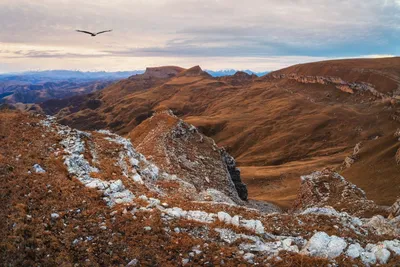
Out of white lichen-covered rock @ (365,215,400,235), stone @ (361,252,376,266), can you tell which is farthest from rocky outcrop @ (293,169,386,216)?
stone @ (361,252,376,266)

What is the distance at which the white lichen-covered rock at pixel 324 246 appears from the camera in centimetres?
1488

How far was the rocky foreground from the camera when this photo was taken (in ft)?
46.0

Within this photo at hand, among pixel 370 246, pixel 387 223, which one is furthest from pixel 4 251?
pixel 387 223

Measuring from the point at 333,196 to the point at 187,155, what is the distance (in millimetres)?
22239

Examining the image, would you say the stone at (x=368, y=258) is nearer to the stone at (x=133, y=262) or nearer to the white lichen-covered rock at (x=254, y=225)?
the white lichen-covered rock at (x=254, y=225)

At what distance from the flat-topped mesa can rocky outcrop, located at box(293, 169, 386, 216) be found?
34.9 ft

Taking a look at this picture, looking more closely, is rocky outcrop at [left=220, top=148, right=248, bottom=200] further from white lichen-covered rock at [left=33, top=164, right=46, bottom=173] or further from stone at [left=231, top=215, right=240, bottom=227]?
white lichen-covered rock at [left=33, top=164, right=46, bottom=173]

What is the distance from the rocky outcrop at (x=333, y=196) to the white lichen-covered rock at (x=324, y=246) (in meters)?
22.7

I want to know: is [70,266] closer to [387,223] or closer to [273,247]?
[273,247]

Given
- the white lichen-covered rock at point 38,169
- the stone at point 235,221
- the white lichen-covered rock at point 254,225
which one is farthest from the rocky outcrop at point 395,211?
the white lichen-covered rock at point 38,169

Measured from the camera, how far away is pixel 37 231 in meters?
14.4

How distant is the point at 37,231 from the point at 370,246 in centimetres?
1696

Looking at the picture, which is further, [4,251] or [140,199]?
[140,199]

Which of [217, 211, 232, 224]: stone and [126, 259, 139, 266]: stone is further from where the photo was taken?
[217, 211, 232, 224]: stone
